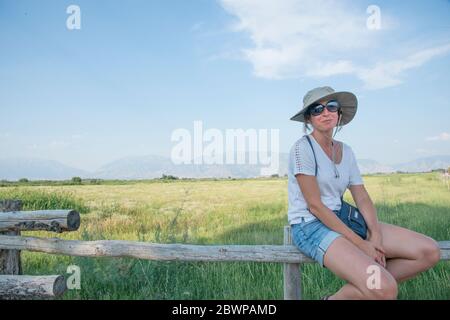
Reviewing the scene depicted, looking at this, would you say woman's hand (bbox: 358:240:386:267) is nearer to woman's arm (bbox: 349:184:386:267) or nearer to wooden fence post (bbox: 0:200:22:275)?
woman's arm (bbox: 349:184:386:267)

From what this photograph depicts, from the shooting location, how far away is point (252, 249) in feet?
9.07

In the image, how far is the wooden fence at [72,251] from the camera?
9.04 ft

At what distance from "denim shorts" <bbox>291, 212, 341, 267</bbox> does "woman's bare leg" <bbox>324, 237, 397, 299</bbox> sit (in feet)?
0.13

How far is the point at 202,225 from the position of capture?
4.64m

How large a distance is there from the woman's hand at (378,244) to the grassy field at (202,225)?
48.2 inches

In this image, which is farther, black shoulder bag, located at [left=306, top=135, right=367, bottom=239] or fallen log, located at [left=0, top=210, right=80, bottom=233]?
fallen log, located at [left=0, top=210, right=80, bottom=233]

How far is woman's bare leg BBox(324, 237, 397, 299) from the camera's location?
7.20 ft

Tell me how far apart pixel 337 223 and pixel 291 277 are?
65 centimetres

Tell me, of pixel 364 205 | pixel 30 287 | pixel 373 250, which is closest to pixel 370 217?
pixel 364 205

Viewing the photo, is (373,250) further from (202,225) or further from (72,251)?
(202,225)

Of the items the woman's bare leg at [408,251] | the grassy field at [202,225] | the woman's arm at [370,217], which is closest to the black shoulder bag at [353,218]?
the woman's arm at [370,217]

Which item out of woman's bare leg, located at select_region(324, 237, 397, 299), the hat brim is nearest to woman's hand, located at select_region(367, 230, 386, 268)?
woman's bare leg, located at select_region(324, 237, 397, 299)
